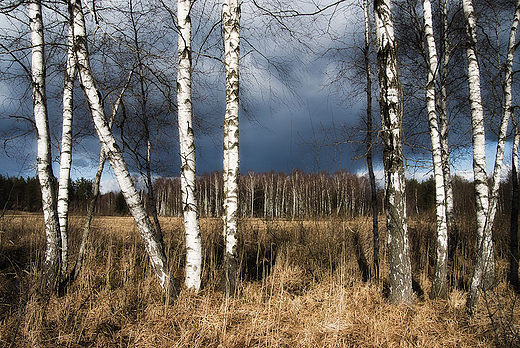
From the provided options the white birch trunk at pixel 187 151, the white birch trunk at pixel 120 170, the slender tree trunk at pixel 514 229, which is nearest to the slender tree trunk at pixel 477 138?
the slender tree trunk at pixel 514 229

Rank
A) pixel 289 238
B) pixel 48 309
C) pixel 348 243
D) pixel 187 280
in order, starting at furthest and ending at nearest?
pixel 289 238
pixel 348 243
pixel 187 280
pixel 48 309

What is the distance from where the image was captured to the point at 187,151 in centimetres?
382

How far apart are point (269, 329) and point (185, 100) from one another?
10.4 feet

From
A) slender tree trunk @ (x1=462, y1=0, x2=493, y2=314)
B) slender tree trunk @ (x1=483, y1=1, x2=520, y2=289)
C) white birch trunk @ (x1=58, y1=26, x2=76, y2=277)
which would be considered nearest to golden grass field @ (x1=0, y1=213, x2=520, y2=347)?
slender tree trunk @ (x1=483, y1=1, x2=520, y2=289)

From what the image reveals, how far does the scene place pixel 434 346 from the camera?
2.87m

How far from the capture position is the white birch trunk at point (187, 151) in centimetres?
371

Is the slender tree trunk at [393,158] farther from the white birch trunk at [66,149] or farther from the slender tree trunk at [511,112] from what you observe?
the white birch trunk at [66,149]

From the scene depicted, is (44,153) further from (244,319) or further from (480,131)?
(480,131)

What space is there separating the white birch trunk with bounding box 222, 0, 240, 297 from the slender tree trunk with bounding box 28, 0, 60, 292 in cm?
282

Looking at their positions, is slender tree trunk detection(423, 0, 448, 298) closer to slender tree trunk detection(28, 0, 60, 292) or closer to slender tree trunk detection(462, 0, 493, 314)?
slender tree trunk detection(462, 0, 493, 314)

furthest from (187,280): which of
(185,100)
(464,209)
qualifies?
(464,209)

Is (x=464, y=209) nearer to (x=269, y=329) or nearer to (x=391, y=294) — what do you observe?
(x=391, y=294)

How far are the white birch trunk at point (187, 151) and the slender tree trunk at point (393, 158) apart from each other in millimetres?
2648

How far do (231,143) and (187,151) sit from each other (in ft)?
2.10
